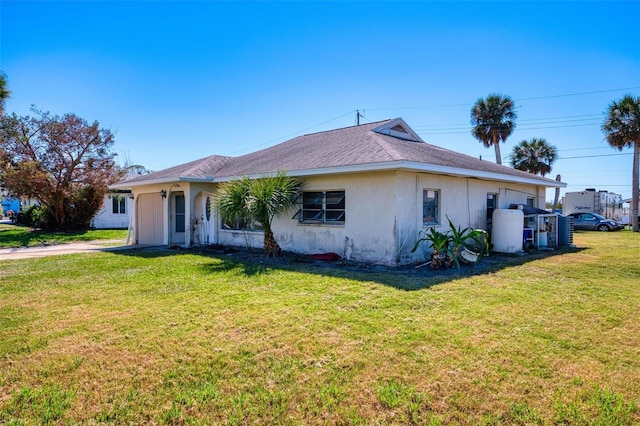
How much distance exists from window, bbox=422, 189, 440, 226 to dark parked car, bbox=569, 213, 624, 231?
19.4 m

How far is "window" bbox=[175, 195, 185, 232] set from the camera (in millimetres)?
15727

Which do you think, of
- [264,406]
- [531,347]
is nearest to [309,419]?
[264,406]

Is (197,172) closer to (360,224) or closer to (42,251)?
(42,251)

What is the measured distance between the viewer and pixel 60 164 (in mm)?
22188

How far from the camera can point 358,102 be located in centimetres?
2756

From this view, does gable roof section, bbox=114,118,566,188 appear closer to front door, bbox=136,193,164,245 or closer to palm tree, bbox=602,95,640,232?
front door, bbox=136,193,164,245

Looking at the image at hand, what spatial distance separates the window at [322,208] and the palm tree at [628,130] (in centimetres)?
2594

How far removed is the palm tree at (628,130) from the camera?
26.2 m

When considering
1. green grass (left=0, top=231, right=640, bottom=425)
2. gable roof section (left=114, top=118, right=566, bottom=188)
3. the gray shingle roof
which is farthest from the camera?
the gray shingle roof

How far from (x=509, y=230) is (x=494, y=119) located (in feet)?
78.4

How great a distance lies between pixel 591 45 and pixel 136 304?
1660 cm

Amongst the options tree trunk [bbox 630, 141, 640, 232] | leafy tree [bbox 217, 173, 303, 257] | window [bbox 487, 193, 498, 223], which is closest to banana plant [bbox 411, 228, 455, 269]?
leafy tree [bbox 217, 173, 303, 257]

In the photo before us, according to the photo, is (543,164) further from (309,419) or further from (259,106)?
(309,419)

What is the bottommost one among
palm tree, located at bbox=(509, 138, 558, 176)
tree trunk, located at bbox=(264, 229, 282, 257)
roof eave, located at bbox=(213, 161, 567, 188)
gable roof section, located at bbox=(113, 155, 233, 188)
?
tree trunk, located at bbox=(264, 229, 282, 257)
